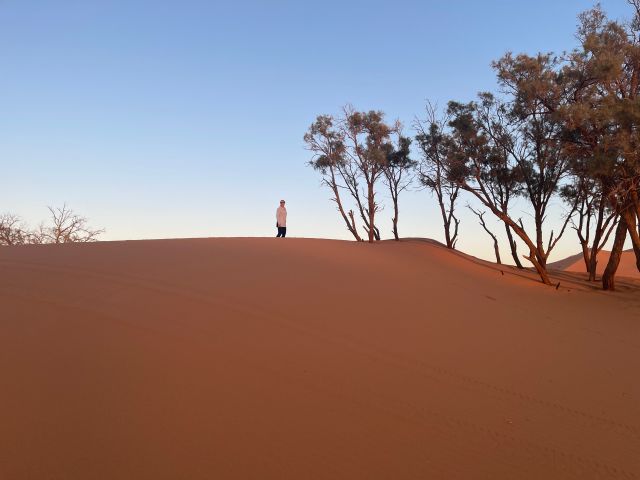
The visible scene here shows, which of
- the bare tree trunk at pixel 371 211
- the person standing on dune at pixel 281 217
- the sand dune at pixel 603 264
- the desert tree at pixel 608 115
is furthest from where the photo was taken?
the sand dune at pixel 603 264

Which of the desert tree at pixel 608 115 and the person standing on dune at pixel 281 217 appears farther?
the person standing on dune at pixel 281 217

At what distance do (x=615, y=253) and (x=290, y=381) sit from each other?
1335 centimetres

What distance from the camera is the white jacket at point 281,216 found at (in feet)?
68.9

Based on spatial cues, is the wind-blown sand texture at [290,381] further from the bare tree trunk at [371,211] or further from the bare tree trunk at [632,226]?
the bare tree trunk at [371,211]

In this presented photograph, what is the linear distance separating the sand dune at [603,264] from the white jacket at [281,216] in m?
15.6

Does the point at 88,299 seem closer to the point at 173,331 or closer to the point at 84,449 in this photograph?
the point at 173,331

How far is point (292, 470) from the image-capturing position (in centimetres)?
384

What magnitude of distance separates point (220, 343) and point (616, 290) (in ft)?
44.3

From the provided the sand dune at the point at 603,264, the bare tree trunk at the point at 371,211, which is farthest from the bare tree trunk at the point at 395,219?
the sand dune at the point at 603,264

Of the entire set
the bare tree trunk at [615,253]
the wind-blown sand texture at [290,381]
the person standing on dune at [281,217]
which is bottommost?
the wind-blown sand texture at [290,381]

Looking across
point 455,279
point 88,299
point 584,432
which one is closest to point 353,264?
point 455,279

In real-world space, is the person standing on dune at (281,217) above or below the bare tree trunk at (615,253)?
above

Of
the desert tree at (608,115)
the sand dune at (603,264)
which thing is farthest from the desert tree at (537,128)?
the sand dune at (603,264)

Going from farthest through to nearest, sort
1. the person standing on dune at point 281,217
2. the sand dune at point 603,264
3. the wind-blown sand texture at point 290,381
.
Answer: the sand dune at point 603,264
the person standing on dune at point 281,217
the wind-blown sand texture at point 290,381
